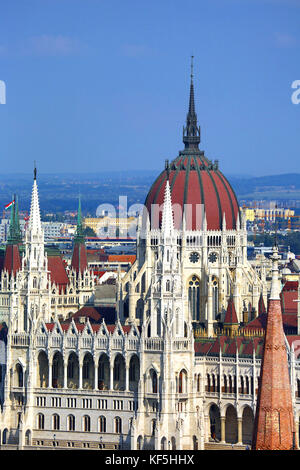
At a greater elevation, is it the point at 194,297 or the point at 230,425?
the point at 194,297

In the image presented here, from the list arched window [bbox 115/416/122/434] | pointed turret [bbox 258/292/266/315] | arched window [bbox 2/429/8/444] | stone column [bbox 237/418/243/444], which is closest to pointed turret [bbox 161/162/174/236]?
pointed turret [bbox 258/292/266/315]

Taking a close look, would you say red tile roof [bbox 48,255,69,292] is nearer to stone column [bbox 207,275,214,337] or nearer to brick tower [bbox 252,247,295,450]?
stone column [bbox 207,275,214,337]

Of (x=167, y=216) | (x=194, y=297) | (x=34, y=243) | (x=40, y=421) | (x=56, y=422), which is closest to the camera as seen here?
(x=56, y=422)

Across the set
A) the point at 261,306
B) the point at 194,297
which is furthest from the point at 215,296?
the point at 261,306

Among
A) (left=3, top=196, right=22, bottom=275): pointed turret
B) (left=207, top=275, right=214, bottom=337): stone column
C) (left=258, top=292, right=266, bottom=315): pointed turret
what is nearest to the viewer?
(left=207, top=275, right=214, bottom=337): stone column

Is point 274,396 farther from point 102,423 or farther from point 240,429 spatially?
point 102,423

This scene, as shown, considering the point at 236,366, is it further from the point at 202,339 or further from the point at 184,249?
the point at 184,249

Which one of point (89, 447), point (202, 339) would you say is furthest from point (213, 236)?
point (89, 447)
